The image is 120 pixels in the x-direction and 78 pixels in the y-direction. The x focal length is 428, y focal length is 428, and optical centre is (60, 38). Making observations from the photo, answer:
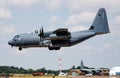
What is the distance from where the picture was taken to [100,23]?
11812 cm

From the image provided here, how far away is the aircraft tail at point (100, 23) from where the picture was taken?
11559 cm

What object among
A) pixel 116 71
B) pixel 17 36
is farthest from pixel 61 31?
pixel 116 71

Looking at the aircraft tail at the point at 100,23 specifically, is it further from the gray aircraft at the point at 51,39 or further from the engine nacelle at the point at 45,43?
the engine nacelle at the point at 45,43

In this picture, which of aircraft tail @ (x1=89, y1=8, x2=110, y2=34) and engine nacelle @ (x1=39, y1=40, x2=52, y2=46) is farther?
aircraft tail @ (x1=89, y1=8, x2=110, y2=34)

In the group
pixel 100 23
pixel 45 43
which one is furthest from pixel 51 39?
pixel 100 23

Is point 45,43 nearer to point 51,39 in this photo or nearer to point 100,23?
point 51,39

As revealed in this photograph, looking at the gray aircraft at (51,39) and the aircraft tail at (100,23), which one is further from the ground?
the aircraft tail at (100,23)

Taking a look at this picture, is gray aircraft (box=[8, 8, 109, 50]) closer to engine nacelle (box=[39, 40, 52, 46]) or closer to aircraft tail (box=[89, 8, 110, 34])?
engine nacelle (box=[39, 40, 52, 46])

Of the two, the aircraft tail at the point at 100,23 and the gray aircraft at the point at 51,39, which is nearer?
the gray aircraft at the point at 51,39

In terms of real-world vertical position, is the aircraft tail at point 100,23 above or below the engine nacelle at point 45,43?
above

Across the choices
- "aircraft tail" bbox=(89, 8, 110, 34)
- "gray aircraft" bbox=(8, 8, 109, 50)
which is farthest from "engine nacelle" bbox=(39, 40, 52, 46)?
"aircraft tail" bbox=(89, 8, 110, 34)

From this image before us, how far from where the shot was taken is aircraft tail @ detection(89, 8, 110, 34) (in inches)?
4551

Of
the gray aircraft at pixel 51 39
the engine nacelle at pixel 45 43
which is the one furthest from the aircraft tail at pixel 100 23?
the engine nacelle at pixel 45 43

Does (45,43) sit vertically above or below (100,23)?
below
